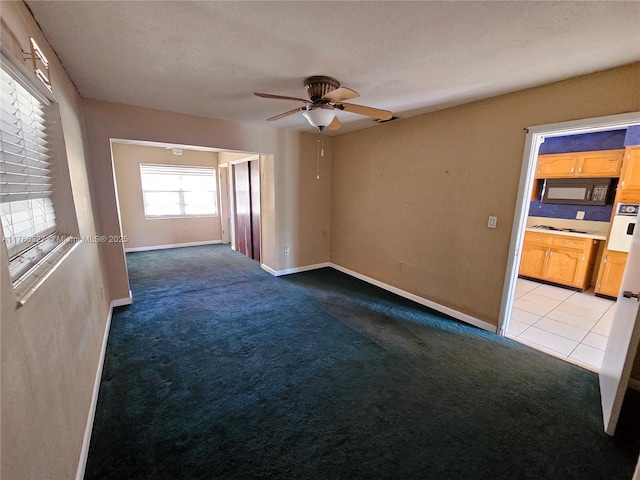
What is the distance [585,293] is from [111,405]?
5.70m

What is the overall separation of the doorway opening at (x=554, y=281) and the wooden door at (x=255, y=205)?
3.89 m

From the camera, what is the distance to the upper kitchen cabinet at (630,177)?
350cm

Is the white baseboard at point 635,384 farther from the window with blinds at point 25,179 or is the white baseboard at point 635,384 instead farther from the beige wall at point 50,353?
the window with blinds at point 25,179

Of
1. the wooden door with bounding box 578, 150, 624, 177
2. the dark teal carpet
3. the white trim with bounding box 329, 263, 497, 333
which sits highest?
the wooden door with bounding box 578, 150, 624, 177

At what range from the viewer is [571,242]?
4.05 meters

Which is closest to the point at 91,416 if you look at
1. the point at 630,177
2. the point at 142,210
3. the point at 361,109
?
the point at 361,109

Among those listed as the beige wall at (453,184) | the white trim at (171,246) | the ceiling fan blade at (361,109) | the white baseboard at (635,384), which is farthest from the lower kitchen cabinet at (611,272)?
the white trim at (171,246)

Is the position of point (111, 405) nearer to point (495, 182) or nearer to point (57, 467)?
point (57, 467)

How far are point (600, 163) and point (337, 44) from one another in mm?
4407

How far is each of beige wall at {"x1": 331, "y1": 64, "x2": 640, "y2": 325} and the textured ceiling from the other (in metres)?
0.23

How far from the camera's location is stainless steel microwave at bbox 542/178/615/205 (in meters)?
3.95

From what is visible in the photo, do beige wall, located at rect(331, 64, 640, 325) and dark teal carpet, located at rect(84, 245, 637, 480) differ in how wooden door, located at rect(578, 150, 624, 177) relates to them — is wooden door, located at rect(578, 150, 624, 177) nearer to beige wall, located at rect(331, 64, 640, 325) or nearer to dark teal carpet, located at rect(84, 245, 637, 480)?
beige wall, located at rect(331, 64, 640, 325)

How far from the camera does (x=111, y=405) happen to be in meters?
1.91

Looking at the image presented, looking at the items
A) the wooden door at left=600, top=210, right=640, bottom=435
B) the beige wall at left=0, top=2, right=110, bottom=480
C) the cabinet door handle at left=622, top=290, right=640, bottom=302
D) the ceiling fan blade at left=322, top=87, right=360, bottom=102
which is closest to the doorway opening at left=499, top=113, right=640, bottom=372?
the wooden door at left=600, top=210, right=640, bottom=435
